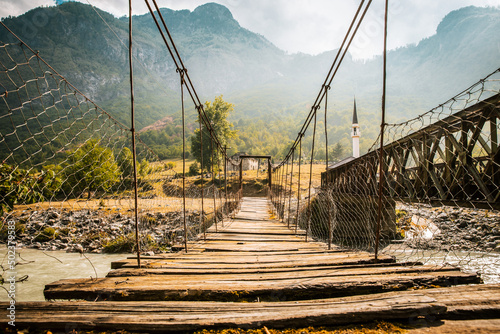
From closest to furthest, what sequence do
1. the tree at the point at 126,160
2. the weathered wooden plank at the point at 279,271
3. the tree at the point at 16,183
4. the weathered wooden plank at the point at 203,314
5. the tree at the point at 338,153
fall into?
the weathered wooden plank at the point at 203,314
the weathered wooden plank at the point at 279,271
the tree at the point at 16,183
the tree at the point at 126,160
the tree at the point at 338,153

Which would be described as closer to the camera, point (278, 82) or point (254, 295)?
point (254, 295)

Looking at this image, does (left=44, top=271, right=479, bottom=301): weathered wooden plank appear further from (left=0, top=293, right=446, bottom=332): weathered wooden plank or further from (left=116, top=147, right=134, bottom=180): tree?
(left=116, top=147, right=134, bottom=180): tree

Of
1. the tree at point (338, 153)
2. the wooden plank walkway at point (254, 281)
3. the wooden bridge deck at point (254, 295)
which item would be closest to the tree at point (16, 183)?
the wooden plank walkway at point (254, 281)

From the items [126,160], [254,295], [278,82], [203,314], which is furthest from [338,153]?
[278,82]

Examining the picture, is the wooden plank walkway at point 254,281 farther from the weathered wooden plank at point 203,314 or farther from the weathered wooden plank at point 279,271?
the weathered wooden plank at point 203,314

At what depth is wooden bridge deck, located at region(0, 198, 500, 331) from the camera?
2.82ft

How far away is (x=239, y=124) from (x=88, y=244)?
10550cm

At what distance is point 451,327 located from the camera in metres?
0.82

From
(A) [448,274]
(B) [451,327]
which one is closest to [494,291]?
(A) [448,274]

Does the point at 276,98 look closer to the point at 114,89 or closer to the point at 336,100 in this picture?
the point at 336,100

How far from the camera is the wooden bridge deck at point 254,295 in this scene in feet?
2.82

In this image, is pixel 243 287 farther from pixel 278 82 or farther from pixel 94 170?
pixel 278 82

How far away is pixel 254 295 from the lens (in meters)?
1.13

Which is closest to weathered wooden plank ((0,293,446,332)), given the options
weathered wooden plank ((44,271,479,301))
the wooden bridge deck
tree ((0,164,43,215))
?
the wooden bridge deck
